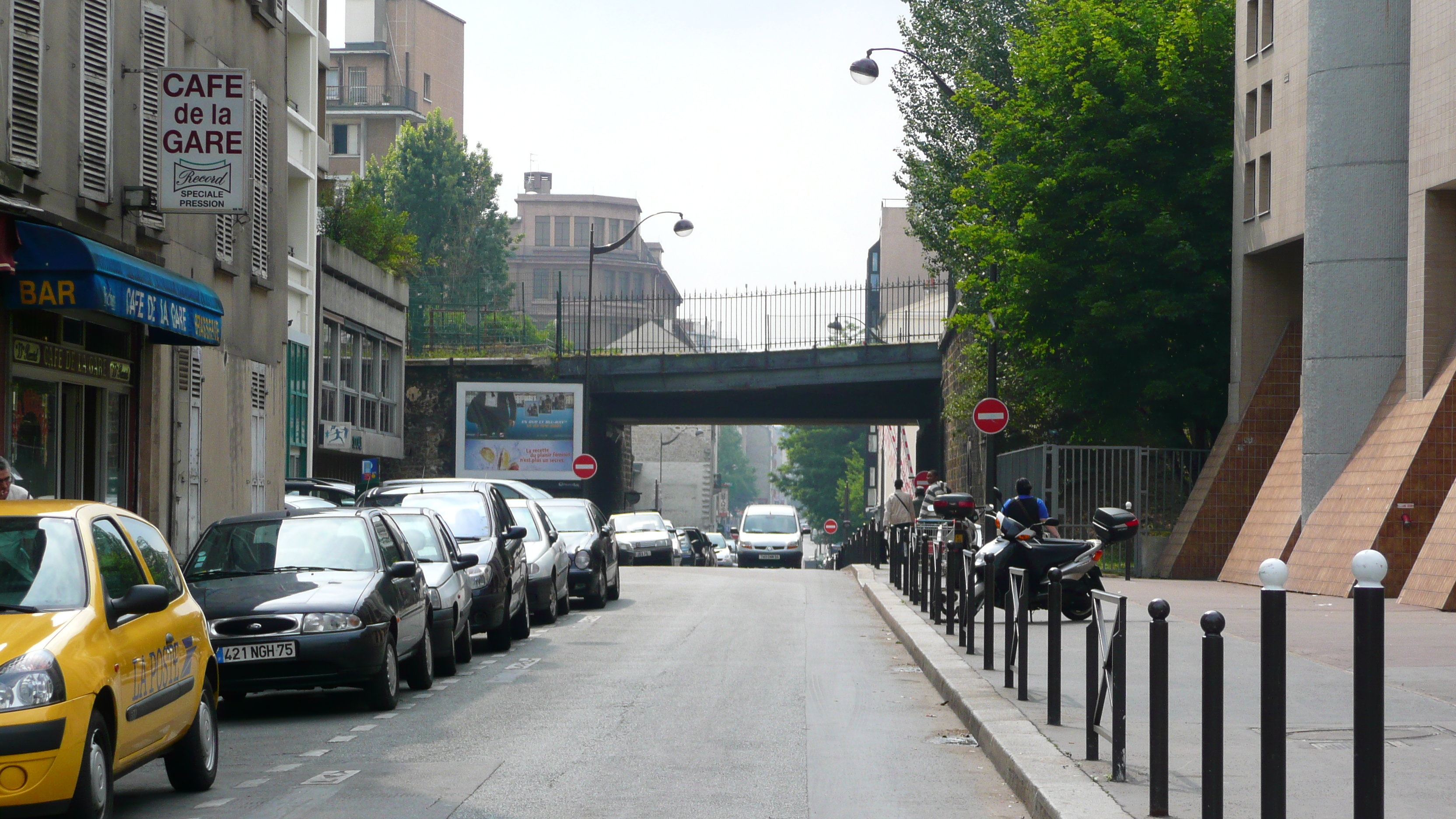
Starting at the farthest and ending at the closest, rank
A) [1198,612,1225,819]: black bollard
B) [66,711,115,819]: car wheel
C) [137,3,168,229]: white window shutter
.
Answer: [137,3,168,229]: white window shutter
[66,711,115,819]: car wheel
[1198,612,1225,819]: black bollard

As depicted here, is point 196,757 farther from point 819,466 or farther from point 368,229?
point 819,466

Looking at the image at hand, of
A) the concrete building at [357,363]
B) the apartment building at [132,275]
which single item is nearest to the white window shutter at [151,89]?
the apartment building at [132,275]

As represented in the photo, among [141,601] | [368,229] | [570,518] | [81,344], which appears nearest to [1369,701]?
[141,601]

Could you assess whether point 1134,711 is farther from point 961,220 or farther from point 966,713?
point 961,220

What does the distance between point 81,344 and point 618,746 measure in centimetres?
991

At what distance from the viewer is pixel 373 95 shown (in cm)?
9381

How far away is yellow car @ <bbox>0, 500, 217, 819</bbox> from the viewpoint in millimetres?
6234

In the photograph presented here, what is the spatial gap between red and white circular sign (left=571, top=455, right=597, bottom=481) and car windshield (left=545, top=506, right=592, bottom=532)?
2149 centimetres

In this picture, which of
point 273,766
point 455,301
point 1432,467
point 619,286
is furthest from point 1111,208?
point 619,286

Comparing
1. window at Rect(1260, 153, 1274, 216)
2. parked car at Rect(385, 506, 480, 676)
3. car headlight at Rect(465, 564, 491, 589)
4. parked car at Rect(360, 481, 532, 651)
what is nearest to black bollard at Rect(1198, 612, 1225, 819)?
parked car at Rect(385, 506, 480, 676)

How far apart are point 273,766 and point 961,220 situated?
2693 cm

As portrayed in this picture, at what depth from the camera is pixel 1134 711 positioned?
9.88m

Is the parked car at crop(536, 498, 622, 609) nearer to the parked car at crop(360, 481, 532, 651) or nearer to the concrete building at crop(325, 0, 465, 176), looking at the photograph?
the parked car at crop(360, 481, 532, 651)

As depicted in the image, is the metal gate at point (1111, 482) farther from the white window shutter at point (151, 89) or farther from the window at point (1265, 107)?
the white window shutter at point (151, 89)
